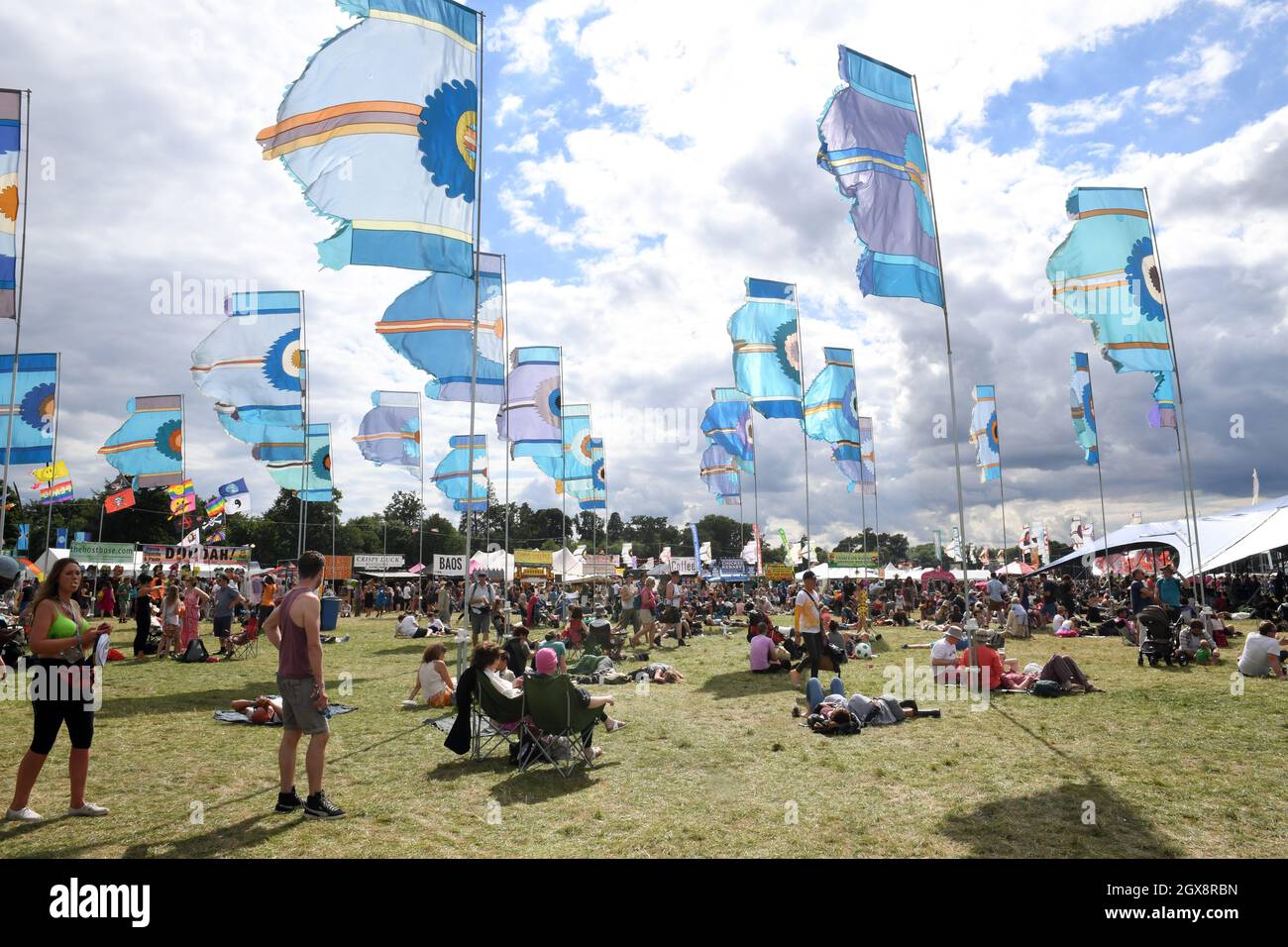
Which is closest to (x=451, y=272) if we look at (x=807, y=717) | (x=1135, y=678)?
(x=807, y=717)

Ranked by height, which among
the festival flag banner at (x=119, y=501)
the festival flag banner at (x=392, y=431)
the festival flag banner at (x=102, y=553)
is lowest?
the festival flag banner at (x=102, y=553)

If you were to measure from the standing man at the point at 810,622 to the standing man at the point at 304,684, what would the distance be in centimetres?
769

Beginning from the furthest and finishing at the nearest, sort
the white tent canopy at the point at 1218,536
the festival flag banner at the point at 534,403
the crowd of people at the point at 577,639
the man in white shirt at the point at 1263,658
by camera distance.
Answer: the white tent canopy at the point at 1218,536
the festival flag banner at the point at 534,403
the man in white shirt at the point at 1263,658
the crowd of people at the point at 577,639

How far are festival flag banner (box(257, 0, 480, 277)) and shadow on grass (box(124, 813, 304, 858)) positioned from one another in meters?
5.84

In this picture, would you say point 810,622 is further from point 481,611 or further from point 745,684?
point 481,611

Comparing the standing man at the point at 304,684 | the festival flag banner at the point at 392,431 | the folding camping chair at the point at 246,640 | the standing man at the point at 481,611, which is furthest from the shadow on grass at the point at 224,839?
the festival flag banner at the point at 392,431

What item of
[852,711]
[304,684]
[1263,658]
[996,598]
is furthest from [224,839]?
[996,598]

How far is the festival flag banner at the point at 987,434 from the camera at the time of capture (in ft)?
105

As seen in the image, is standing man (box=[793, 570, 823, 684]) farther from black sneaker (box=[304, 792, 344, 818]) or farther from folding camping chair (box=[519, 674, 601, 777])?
black sneaker (box=[304, 792, 344, 818])

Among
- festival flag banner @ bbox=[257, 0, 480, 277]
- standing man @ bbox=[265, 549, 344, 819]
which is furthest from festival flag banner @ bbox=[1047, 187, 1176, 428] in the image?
standing man @ bbox=[265, 549, 344, 819]

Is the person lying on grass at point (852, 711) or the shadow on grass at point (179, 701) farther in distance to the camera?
the shadow on grass at point (179, 701)

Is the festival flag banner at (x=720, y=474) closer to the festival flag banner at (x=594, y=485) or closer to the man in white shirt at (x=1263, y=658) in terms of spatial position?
the festival flag banner at (x=594, y=485)

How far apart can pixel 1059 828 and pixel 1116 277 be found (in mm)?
11829

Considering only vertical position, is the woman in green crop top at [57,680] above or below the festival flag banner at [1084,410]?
below
